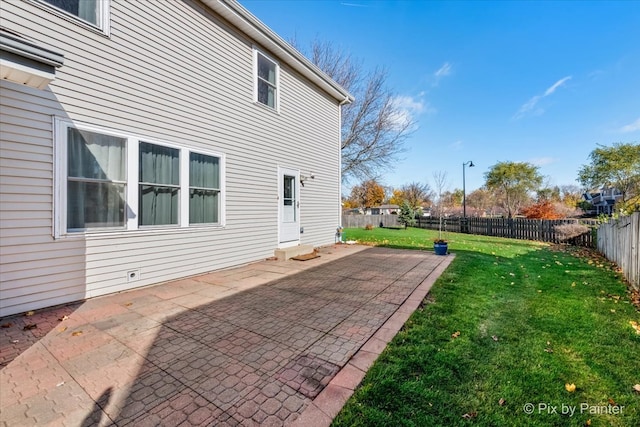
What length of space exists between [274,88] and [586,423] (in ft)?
26.4

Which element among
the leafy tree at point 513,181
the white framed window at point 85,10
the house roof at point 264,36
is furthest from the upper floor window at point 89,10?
the leafy tree at point 513,181

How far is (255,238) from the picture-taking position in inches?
262

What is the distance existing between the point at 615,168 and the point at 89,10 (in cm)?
3696

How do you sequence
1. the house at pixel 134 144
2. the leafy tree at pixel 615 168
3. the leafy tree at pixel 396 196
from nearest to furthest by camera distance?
1. the house at pixel 134 144
2. the leafy tree at pixel 615 168
3. the leafy tree at pixel 396 196

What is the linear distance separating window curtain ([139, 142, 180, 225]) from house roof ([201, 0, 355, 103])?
333 centimetres

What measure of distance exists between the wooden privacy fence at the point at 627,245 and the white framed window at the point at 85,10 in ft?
30.6

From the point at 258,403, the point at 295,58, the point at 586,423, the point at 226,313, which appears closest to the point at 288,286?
the point at 226,313

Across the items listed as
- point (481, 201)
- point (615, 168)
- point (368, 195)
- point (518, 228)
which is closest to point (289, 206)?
point (518, 228)

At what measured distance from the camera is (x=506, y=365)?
7.53 ft

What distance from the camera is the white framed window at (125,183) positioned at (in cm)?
369

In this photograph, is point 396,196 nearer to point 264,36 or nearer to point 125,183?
point 264,36

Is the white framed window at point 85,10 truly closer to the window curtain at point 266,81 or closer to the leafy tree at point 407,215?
the window curtain at point 266,81

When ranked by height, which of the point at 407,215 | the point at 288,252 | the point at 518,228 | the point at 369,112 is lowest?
the point at 288,252

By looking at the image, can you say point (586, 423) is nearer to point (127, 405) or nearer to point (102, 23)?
point (127, 405)
